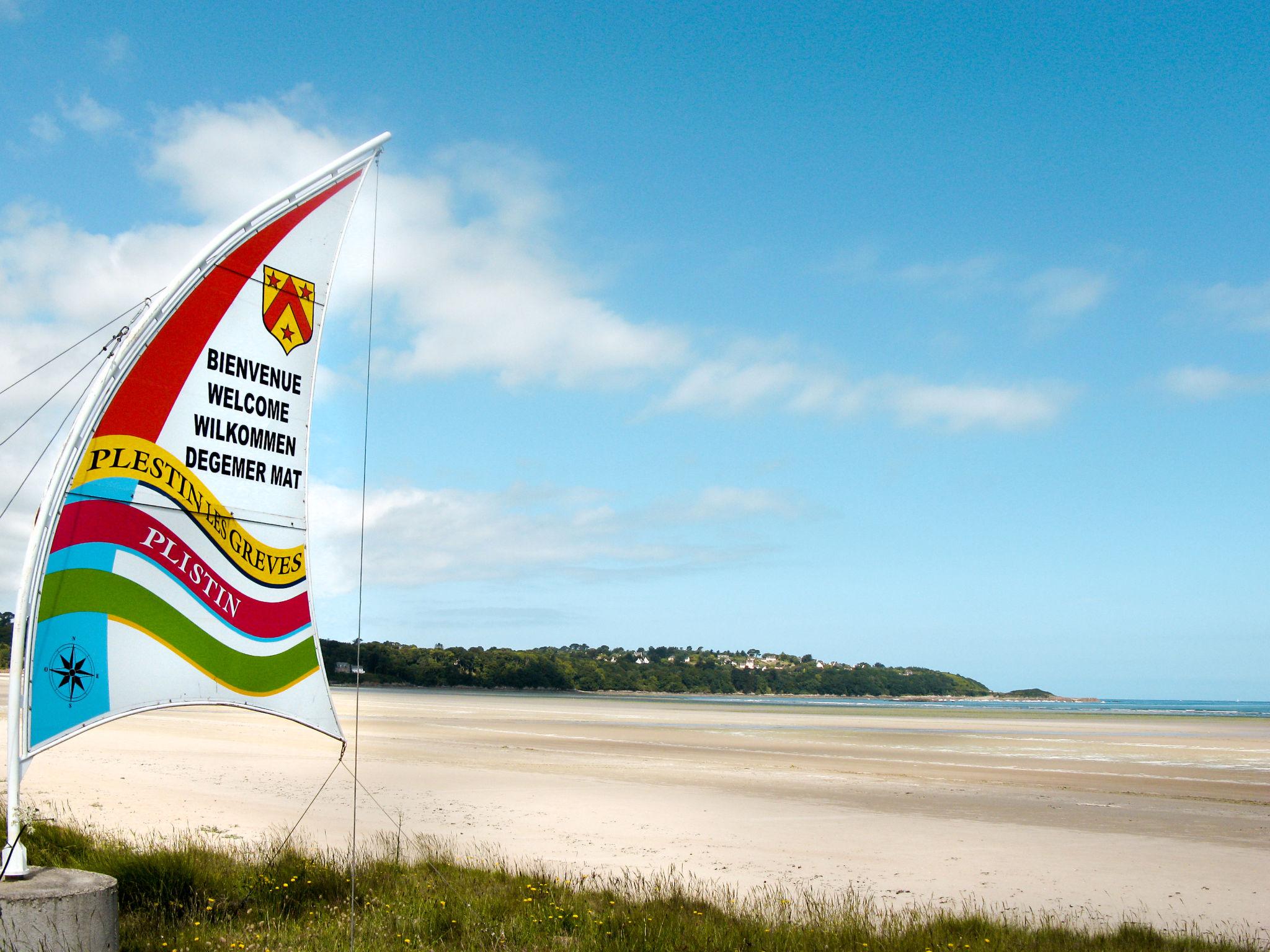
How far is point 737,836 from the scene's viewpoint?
12.4m

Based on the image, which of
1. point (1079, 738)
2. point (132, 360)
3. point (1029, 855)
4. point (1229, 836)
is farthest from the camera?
point (1079, 738)

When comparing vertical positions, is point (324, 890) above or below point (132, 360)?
below

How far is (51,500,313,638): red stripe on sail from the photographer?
5938 mm

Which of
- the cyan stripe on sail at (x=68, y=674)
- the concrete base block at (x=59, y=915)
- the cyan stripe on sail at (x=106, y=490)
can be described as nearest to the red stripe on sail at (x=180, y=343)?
the cyan stripe on sail at (x=106, y=490)

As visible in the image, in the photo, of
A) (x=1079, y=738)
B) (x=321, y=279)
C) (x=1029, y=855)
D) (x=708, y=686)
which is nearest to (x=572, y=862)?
(x=1029, y=855)

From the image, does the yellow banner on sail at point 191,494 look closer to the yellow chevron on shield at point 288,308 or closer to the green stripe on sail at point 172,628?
the green stripe on sail at point 172,628

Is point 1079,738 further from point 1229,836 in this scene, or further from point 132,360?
point 132,360

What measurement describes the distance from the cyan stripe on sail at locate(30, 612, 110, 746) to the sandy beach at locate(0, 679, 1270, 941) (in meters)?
5.80

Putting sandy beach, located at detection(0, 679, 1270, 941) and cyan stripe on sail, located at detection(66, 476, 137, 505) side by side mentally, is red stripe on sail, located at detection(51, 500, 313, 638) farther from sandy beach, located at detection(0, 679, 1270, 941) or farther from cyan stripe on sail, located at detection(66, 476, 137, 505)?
sandy beach, located at detection(0, 679, 1270, 941)

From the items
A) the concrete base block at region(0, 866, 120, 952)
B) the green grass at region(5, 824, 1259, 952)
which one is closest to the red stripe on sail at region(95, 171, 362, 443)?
the concrete base block at region(0, 866, 120, 952)

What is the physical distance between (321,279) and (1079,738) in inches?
1628

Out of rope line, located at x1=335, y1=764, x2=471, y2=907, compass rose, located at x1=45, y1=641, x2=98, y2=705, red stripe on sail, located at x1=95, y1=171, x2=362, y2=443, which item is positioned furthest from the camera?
rope line, located at x1=335, y1=764, x2=471, y2=907

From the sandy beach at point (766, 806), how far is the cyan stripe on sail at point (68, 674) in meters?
5.80

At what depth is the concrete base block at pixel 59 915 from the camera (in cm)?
516
